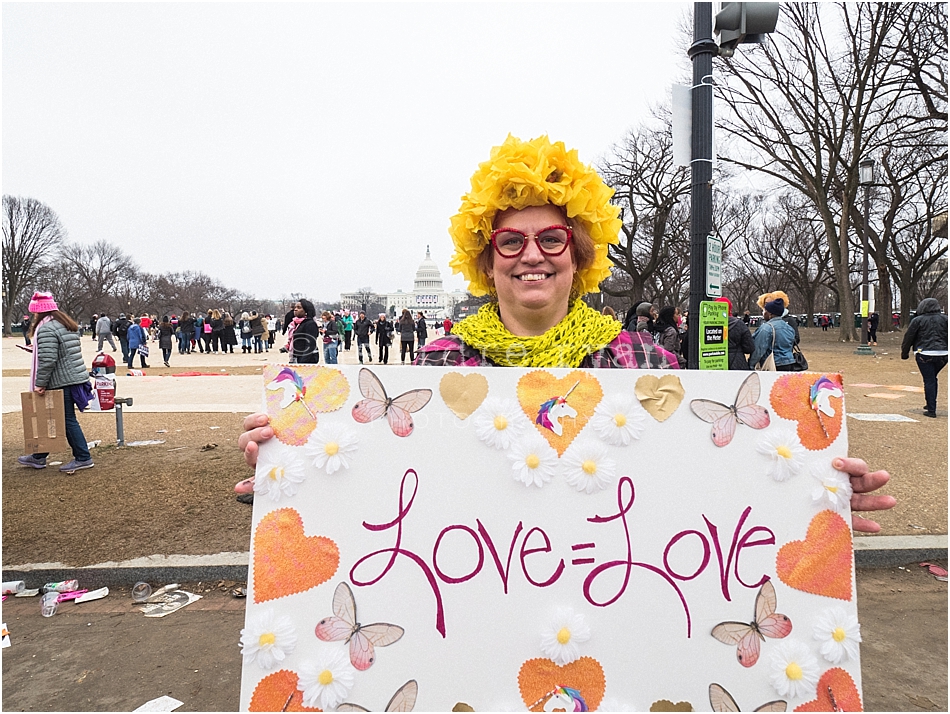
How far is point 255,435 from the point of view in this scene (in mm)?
1388

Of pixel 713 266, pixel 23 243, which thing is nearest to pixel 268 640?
pixel 713 266

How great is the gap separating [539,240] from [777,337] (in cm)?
635

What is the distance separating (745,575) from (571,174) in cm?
128

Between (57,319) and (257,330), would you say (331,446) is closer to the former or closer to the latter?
(57,319)

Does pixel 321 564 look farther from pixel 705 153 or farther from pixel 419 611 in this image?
pixel 705 153

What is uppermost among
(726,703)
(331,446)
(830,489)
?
(331,446)

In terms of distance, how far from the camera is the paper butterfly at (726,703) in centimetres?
132

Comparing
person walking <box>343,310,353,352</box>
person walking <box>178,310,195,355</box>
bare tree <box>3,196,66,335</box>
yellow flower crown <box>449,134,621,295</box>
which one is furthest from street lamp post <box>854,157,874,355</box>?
bare tree <box>3,196,66,335</box>

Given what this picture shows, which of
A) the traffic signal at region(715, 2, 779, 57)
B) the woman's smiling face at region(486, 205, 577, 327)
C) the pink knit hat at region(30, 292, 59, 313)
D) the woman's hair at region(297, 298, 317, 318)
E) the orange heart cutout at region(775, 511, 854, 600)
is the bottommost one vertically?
the orange heart cutout at region(775, 511, 854, 600)

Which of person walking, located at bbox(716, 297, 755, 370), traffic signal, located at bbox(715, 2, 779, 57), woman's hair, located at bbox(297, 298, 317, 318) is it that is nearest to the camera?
traffic signal, located at bbox(715, 2, 779, 57)

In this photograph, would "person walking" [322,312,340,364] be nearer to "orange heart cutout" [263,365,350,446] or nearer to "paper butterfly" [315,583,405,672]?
"orange heart cutout" [263,365,350,446]

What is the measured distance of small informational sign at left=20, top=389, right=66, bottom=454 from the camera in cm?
506

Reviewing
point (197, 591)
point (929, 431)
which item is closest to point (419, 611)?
point (197, 591)

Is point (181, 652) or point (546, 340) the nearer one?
point (546, 340)
